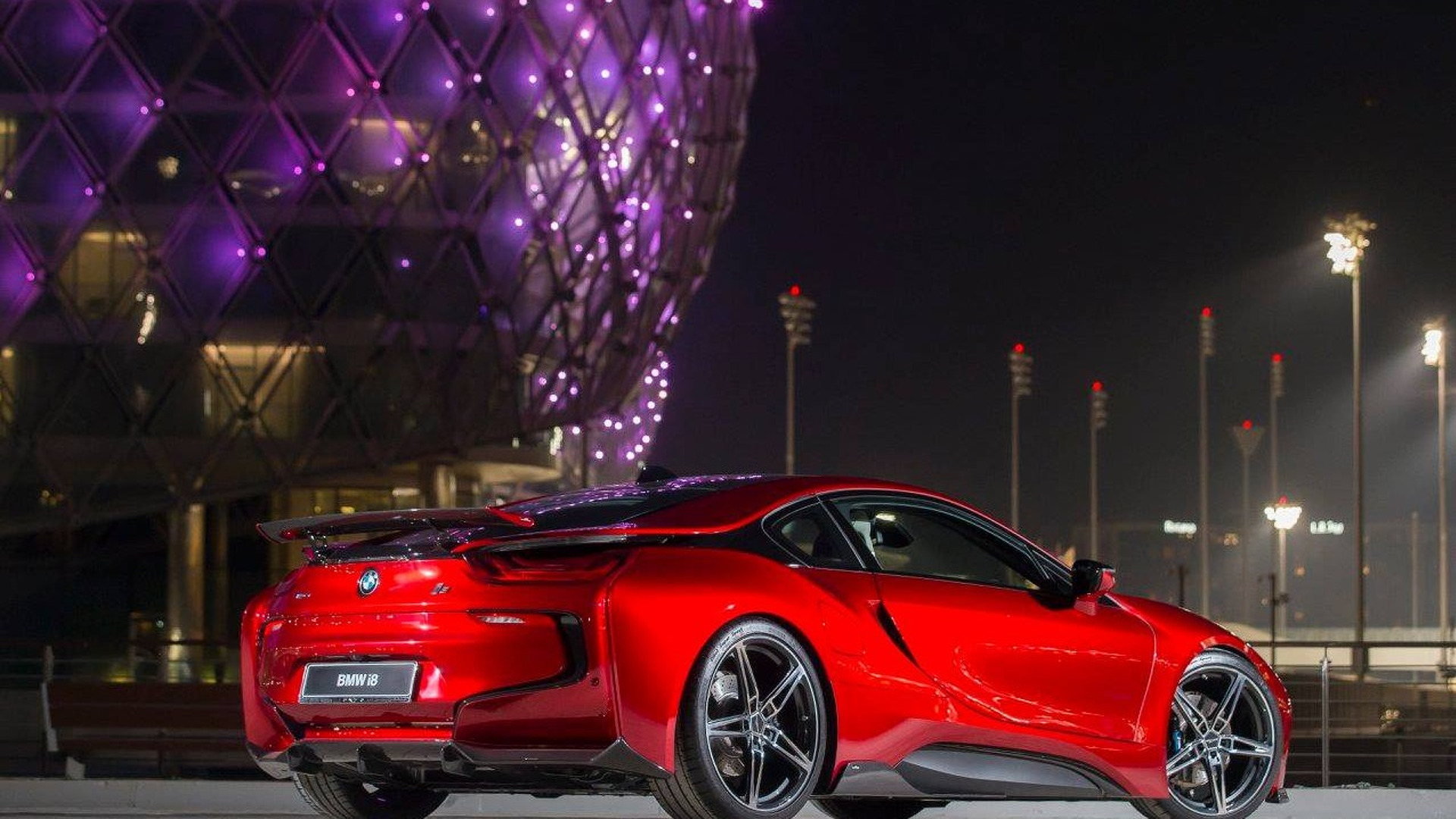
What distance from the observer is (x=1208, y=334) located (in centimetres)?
9306

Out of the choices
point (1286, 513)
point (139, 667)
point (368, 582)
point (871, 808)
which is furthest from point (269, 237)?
point (368, 582)

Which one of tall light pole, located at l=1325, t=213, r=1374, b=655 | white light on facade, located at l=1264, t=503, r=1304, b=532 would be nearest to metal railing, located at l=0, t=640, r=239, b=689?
tall light pole, located at l=1325, t=213, r=1374, b=655

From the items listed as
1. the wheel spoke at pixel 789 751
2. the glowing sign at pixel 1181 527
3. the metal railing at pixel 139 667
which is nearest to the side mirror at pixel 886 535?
the wheel spoke at pixel 789 751

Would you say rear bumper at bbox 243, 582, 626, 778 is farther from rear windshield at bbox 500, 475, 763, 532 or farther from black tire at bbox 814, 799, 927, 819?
black tire at bbox 814, 799, 927, 819

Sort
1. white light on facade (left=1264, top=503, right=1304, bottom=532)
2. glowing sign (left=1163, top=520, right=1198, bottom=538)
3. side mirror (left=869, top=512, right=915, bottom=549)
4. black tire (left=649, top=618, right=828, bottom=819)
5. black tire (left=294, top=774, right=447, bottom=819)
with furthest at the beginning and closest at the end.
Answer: glowing sign (left=1163, top=520, right=1198, bottom=538) → white light on facade (left=1264, top=503, right=1304, bottom=532) → side mirror (left=869, top=512, right=915, bottom=549) → black tire (left=294, top=774, right=447, bottom=819) → black tire (left=649, top=618, right=828, bottom=819)

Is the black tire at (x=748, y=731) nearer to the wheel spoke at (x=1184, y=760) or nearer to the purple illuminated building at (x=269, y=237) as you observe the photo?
the wheel spoke at (x=1184, y=760)

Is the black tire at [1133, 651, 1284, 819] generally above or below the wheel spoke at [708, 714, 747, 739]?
below

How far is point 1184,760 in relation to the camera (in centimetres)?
834

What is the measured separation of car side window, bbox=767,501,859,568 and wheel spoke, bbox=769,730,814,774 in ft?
2.17

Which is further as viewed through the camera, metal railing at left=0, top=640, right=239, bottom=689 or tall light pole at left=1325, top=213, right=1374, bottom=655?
tall light pole at left=1325, top=213, right=1374, bottom=655

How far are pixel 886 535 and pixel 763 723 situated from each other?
4.65 feet

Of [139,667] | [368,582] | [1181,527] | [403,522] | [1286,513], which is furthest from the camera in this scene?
[1181,527]

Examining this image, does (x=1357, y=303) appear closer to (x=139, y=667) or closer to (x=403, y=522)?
(x=139, y=667)

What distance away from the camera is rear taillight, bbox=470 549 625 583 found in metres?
6.52
